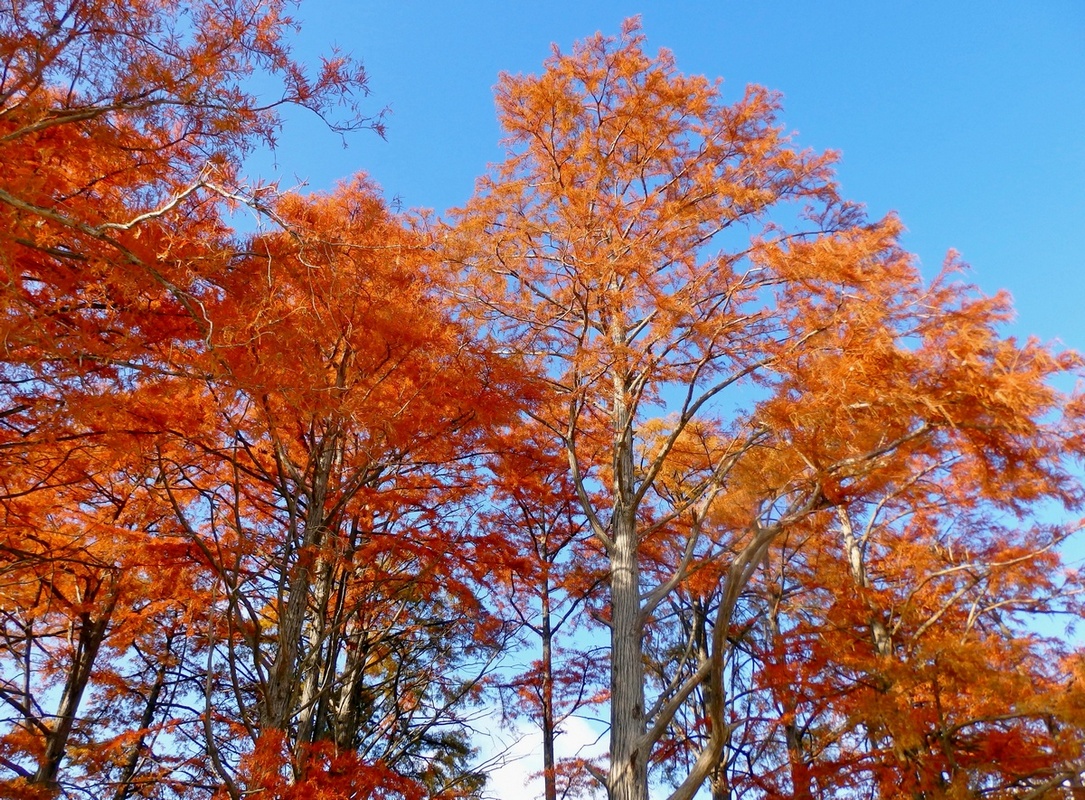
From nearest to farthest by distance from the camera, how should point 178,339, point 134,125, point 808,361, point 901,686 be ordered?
point 134,125, point 178,339, point 808,361, point 901,686

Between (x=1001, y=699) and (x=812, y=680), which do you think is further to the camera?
(x=812, y=680)

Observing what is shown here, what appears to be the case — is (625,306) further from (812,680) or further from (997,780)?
(997,780)

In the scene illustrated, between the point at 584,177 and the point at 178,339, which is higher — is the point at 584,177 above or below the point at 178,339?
above

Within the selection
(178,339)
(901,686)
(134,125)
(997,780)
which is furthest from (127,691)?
(997,780)

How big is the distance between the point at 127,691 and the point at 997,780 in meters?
10.5

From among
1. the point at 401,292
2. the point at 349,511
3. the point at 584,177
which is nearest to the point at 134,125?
the point at 401,292

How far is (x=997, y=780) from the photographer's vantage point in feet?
21.5

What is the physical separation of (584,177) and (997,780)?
7.81m

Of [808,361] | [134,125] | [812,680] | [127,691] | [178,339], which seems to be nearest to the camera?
[134,125]

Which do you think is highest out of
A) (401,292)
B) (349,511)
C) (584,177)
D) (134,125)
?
(584,177)

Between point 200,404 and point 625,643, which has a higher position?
point 200,404

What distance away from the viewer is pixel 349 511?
7.67 meters

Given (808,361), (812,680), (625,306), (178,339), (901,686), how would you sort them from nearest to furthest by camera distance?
1. (178,339)
2. (808,361)
3. (901,686)
4. (625,306)
5. (812,680)

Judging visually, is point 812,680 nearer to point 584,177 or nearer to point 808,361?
point 808,361
